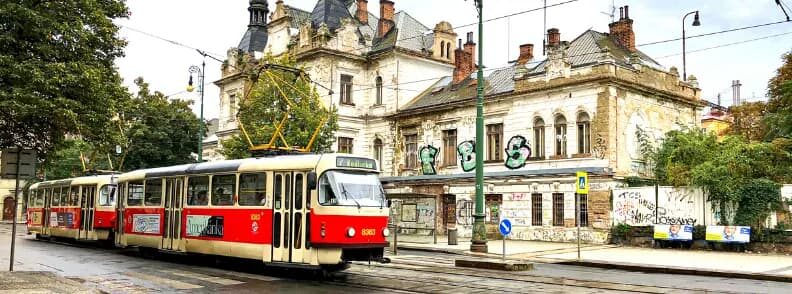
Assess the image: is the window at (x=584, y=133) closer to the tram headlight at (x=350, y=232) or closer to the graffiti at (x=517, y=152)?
the graffiti at (x=517, y=152)

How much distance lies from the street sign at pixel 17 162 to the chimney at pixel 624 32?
3028 cm

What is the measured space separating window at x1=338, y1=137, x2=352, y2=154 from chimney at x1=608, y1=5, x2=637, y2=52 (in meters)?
17.0

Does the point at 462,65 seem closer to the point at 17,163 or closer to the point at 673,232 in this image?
the point at 673,232

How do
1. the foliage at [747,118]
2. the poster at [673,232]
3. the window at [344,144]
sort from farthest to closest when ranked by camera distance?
the foliage at [747,118], the window at [344,144], the poster at [673,232]

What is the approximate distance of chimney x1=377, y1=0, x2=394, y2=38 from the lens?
47875mm

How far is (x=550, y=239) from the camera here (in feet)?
109

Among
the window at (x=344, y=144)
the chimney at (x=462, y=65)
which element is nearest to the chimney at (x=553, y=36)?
the chimney at (x=462, y=65)

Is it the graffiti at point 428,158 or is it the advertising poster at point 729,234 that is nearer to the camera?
the advertising poster at point 729,234

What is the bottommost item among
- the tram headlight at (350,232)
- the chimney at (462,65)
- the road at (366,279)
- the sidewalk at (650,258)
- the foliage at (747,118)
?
the road at (366,279)

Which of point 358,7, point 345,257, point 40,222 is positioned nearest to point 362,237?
point 345,257

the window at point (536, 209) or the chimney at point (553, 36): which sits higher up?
the chimney at point (553, 36)

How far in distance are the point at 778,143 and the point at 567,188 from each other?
862cm

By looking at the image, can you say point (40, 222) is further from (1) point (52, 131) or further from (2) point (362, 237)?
(2) point (362, 237)

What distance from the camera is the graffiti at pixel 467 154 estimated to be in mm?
38719
